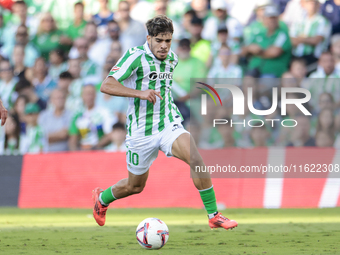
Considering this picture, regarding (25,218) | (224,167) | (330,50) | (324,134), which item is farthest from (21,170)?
(330,50)

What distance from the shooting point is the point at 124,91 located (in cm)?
497

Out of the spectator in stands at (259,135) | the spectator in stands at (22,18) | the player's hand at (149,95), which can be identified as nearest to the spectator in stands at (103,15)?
the spectator in stands at (22,18)

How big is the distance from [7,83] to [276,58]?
5930 mm

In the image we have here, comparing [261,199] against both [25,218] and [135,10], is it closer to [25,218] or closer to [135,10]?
[25,218]

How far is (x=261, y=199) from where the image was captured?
9117 millimetres

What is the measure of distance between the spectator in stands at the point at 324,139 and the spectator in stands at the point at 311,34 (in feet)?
5.48

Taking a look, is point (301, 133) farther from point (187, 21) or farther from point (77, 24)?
point (77, 24)

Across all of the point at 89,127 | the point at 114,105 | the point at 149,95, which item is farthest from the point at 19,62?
the point at 149,95

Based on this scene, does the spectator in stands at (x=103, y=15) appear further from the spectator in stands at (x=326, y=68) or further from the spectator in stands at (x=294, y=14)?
the spectator in stands at (x=326, y=68)

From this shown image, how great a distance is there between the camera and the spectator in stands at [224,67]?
10.3 m

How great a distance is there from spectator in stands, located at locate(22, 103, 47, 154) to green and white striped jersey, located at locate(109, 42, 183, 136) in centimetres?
534

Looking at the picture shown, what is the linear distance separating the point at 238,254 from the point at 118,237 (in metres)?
1.92

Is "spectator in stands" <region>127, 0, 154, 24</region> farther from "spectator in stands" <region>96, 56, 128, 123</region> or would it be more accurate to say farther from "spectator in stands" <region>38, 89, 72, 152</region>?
"spectator in stands" <region>38, 89, 72, 152</region>

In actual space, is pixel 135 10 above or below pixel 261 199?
above
